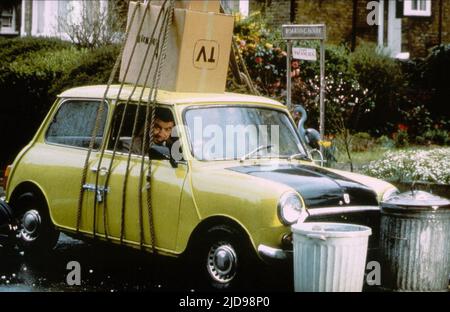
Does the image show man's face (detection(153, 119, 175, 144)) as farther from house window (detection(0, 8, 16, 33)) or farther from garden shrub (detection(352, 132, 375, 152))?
house window (detection(0, 8, 16, 33))

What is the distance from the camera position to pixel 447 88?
69.7 ft

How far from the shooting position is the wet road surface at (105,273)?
867 cm

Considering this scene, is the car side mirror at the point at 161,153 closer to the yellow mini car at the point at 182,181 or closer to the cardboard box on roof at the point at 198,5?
the yellow mini car at the point at 182,181

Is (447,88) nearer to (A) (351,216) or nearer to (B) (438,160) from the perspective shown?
(B) (438,160)

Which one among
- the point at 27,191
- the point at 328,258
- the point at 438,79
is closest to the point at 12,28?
the point at 438,79

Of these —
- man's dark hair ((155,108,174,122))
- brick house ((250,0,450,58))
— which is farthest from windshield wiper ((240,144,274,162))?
brick house ((250,0,450,58))

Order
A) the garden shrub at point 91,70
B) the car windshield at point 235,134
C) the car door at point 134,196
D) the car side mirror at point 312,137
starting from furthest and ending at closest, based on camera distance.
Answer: the garden shrub at point 91,70
the car side mirror at point 312,137
the car windshield at point 235,134
the car door at point 134,196

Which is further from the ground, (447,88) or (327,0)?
(327,0)

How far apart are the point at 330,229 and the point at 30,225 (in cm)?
379

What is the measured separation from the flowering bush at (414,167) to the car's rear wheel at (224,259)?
4797mm

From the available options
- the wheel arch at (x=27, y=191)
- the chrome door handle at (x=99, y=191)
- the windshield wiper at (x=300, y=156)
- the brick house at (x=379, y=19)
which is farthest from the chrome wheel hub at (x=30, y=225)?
the brick house at (x=379, y=19)

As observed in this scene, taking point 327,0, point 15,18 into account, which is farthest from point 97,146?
point 15,18

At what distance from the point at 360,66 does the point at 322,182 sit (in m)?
12.3
